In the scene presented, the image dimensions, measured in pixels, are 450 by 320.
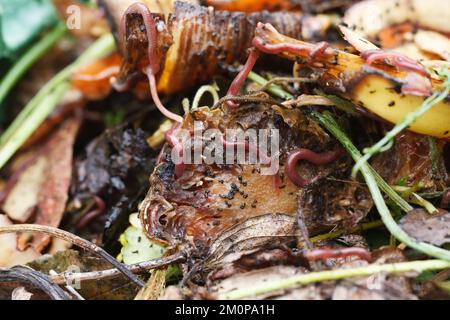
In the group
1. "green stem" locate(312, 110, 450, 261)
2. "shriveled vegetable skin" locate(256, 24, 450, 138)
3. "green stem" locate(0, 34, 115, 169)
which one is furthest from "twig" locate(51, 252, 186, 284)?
"green stem" locate(0, 34, 115, 169)

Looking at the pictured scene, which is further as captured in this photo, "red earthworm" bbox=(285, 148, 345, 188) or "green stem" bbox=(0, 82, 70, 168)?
"green stem" bbox=(0, 82, 70, 168)

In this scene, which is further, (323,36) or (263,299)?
(323,36)

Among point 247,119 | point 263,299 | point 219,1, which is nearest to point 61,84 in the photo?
point 219,1

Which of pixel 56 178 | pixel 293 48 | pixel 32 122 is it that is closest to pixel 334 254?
pixel 293 48

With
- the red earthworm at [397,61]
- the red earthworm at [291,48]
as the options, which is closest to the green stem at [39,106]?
the red earthworm at [291,48]

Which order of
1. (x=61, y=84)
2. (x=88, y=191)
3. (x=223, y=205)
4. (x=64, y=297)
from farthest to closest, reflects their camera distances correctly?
1. (x=61, y=84)
2. (x=88, y=191)
3. (x=223, y=205)
4. (x=64, y=297)

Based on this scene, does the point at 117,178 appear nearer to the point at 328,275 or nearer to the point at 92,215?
the point at 92,215

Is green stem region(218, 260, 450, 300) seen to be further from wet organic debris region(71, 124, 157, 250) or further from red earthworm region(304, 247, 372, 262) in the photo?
wet organic debris region(71, 124, 157, 250)
